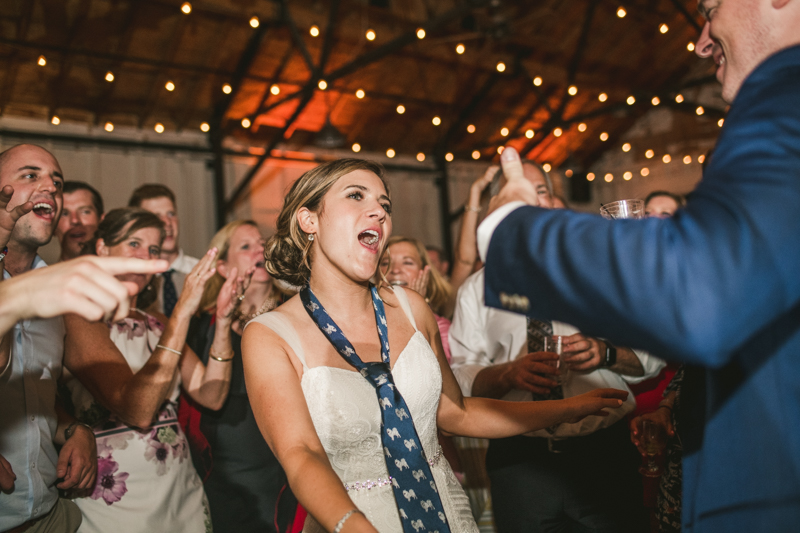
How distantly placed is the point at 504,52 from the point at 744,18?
9438mm

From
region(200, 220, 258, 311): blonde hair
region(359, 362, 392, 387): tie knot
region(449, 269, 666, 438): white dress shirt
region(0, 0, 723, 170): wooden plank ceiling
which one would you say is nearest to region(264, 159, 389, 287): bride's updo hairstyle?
region(359, 362, 392, 387): tie knot

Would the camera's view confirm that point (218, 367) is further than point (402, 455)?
Yes

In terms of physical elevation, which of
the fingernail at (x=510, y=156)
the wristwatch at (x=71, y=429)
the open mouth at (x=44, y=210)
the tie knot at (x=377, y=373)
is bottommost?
the wristwatch at (x=71, y=429)

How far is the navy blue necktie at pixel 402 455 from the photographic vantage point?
139cm

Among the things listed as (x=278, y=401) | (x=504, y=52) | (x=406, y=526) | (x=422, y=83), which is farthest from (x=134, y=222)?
(x=504, y=52)

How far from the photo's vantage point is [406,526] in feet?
4.47

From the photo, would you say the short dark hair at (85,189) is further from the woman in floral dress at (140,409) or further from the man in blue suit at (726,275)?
the man in blue suit at (726,275)

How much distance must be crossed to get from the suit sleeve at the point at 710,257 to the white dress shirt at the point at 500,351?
4.44ft

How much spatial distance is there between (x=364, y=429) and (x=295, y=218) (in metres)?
0.74

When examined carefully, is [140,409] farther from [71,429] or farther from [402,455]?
[402,455]

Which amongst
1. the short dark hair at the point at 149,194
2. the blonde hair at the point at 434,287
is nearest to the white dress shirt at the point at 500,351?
the blonde hair at the point at 434,287

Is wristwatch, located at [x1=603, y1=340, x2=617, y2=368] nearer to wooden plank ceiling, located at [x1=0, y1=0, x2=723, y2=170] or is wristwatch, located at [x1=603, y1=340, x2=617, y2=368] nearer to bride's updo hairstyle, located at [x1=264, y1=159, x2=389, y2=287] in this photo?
bride's updo hairstyle, located at [x1=264, y1=159, x2=389, y2=287]

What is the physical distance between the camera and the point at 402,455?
1.44 metres

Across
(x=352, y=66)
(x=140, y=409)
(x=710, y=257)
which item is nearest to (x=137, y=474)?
(x=140, y=409)
